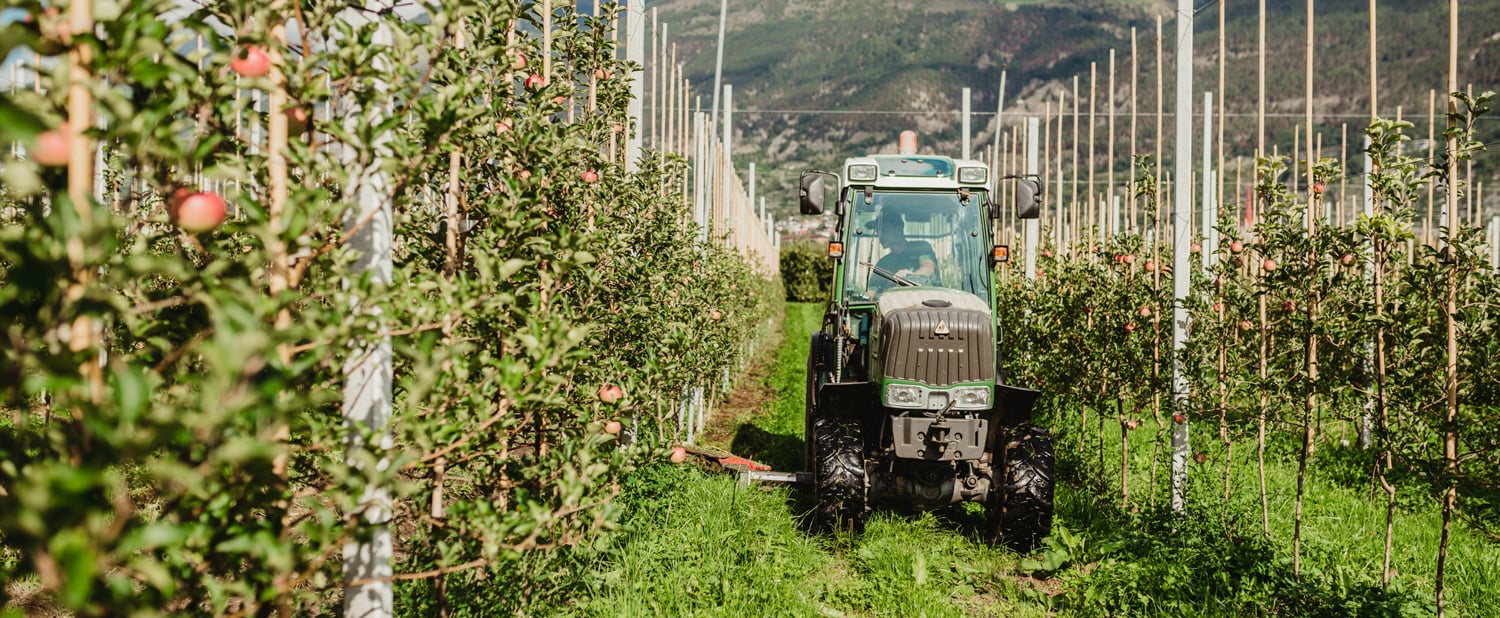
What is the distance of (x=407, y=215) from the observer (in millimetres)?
2668

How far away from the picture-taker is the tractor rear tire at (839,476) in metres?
4.86

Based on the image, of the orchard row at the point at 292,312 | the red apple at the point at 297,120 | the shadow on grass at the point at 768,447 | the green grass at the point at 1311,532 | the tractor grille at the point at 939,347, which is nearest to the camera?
the orchard row at the point at 292,312

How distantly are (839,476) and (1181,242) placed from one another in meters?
2.83

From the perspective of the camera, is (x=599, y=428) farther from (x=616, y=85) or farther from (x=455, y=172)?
(x=616, y=85)

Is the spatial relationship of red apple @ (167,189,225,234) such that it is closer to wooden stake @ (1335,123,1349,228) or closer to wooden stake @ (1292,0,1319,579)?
wooden stake @ (1292,0,1319,579)

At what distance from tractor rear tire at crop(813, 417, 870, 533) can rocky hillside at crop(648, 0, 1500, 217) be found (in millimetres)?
71608

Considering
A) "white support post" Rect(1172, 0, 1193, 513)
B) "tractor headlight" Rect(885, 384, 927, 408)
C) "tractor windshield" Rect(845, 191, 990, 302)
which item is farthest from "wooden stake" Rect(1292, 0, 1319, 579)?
"tractor headlight" Rect(885, 384, 927, 408)

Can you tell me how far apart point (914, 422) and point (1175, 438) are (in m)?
2.03

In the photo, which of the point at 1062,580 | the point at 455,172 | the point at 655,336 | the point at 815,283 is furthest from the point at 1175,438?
the point at 815,283

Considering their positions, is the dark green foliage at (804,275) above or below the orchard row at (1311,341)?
above

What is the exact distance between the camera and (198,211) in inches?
56.3

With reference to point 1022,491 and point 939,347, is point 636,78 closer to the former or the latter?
point 939,347

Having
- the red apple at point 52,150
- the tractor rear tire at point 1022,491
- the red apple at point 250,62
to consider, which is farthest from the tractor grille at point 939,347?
the red apple at point 52,150

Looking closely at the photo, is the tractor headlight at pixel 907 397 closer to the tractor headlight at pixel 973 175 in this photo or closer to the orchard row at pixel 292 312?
the tractor headlight at pixel 973 175
